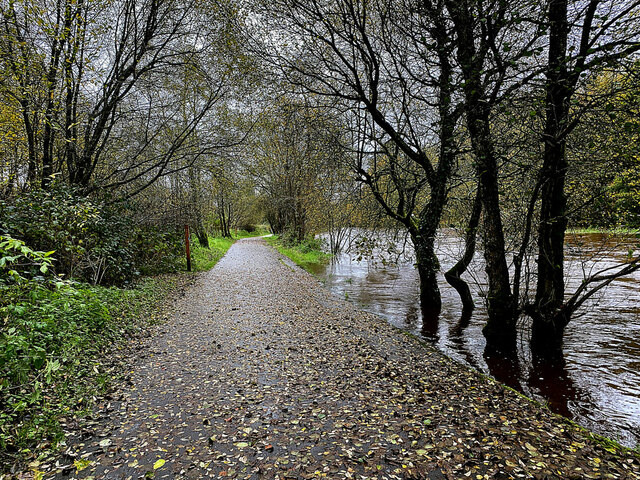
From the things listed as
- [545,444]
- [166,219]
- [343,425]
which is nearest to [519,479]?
[545,444]

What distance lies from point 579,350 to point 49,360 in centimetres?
908

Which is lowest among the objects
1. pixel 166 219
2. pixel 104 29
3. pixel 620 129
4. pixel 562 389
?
pixel 562 389

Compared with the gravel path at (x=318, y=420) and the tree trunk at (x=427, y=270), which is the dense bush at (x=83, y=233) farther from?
the tree trunk at (x=427, y=270)

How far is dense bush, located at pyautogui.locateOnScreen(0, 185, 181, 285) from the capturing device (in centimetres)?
720

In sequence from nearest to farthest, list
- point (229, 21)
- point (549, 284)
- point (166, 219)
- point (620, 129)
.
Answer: point (620, 129) < point (549, 284) < point (229, 21) < point (166, 219)

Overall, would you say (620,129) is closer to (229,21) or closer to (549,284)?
(549,284)

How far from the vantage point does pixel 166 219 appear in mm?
14180

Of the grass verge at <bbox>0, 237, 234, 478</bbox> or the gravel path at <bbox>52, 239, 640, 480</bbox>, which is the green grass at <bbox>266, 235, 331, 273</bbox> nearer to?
the gravel path at <bbox>52, 239, 640, 480</bbox>

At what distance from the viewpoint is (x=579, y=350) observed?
7039 millimetres

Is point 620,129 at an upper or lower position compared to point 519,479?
upper

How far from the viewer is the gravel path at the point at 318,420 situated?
10.9ft

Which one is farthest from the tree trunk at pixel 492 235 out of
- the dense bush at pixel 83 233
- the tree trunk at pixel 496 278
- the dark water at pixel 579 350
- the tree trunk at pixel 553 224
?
the dense bush at pixel 83 233

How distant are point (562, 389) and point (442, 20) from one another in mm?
6596

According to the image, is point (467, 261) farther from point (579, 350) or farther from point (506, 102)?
point (506, 102)
